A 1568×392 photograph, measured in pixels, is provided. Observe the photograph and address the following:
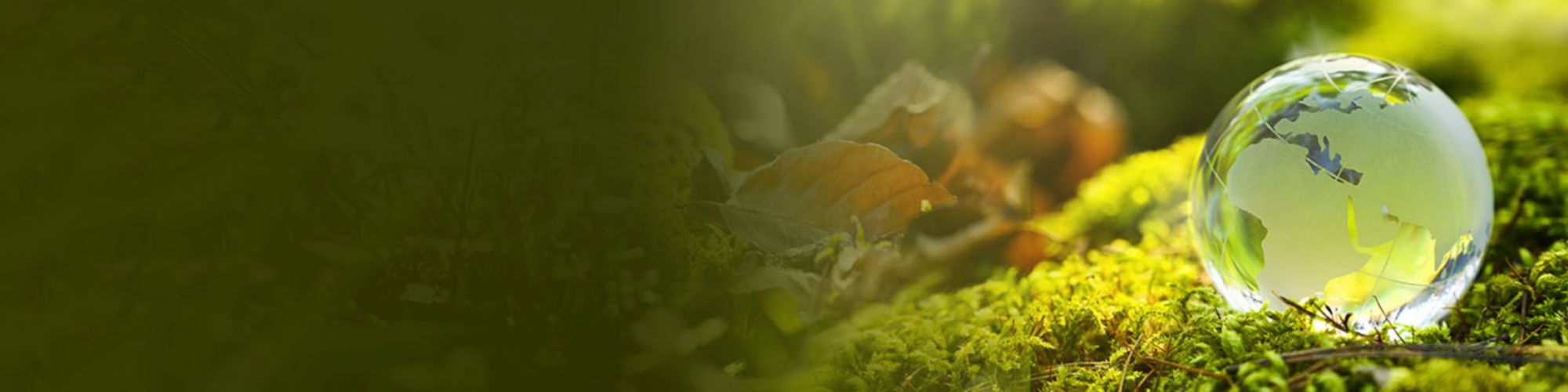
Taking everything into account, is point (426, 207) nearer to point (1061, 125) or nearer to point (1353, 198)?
point (1353, 198)

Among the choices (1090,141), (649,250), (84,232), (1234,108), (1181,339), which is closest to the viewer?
(84,232)

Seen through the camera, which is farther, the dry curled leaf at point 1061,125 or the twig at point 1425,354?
the dry curled leaf at point 1061,125

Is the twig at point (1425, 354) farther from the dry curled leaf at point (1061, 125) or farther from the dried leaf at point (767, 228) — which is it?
the dry curled leaf at point (1061, 125)

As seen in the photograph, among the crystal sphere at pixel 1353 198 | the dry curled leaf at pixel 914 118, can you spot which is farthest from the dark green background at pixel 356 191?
the crystal sphere at pixel 1353 198

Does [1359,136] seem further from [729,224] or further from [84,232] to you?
[84,232]

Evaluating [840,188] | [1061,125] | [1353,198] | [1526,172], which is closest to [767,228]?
[840,188]

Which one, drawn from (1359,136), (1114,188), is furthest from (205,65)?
(1114,188)

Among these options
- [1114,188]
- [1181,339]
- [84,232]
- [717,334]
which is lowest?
[1114,188]
